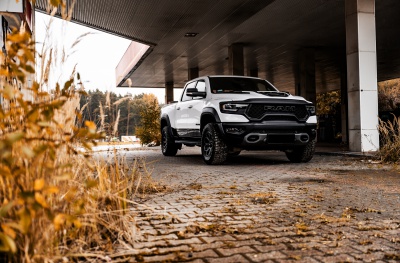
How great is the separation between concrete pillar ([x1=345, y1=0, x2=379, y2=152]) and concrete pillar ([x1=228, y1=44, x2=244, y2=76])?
393 inches

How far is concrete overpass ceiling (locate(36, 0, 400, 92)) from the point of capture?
16.2m

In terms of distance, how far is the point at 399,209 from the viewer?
4324 millimetres

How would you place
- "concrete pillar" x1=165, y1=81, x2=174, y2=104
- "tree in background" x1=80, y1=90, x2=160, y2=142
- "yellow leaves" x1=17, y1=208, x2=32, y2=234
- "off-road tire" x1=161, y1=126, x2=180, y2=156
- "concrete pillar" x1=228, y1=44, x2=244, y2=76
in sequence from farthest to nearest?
"concrete pillar" x1=165, y1=81, x2=174, y2=104
"concrete pillar" x1=228, y1=44, x2=244, y2=76
"off-road tire" x1=161, y1=126, x2=180, y2=156
"tree in background" x1=80, y1=90, x2=160, y2=142
"yellow leaves" x1=17, y1=208, x2=32, y2=234

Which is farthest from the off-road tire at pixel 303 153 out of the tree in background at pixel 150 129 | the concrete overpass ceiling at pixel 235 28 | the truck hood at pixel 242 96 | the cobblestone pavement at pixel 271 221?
the tree in background at pixel 150 129

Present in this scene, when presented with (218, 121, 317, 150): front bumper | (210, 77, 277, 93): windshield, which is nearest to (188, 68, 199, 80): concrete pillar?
(210, 77, 277, 93): windshield

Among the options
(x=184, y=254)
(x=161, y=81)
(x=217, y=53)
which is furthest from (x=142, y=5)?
(x=161, y=81)

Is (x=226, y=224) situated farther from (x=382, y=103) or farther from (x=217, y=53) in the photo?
(x=382, y=103)

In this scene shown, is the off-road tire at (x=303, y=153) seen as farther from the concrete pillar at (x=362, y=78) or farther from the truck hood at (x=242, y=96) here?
the concrete pillar at (x=362, y=78)

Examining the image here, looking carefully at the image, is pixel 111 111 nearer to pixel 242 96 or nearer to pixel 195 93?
pixel 242 96

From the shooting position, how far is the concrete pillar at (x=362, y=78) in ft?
39.0

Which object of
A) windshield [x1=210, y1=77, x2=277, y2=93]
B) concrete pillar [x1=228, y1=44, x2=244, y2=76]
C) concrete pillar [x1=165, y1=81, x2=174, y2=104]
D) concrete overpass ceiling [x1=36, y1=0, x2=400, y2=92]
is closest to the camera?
windshield [x1=210, y1=77, x2=277, y2=93]

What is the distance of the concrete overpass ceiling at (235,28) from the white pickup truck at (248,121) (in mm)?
6844

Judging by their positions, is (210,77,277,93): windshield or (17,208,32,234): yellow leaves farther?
(210,77,277,93): windshield

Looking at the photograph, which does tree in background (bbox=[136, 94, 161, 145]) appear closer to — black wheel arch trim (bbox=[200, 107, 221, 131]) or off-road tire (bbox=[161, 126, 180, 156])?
off-road tire (bbox=[161, 126, 180, 156])
